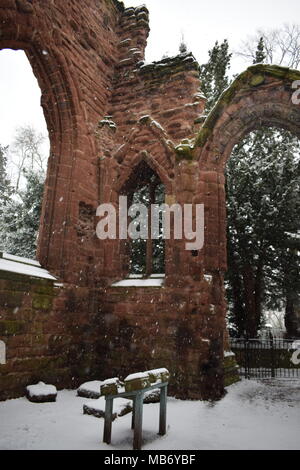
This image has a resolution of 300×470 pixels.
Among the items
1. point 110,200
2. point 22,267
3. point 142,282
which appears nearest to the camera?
point 22,267

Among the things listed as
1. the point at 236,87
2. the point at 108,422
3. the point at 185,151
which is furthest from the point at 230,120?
the point at 108,422

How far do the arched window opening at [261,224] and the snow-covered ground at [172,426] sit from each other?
23.1 ft

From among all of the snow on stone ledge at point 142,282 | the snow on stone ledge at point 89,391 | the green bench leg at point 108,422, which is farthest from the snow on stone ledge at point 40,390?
the snow on stone ledge at point 142,282

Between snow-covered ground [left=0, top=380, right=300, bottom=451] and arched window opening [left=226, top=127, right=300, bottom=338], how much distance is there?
704 cm

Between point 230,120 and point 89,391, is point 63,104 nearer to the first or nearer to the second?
point 230,120

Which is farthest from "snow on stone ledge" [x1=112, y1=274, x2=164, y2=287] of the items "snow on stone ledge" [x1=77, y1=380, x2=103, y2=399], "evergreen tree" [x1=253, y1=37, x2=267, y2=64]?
"evergreen tree" [x1=253, y1=37, x2=267, y2=64]

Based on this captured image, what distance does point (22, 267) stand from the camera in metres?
5.11

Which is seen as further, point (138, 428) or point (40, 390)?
point (40, 390)

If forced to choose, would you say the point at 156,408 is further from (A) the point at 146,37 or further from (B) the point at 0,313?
(A) the point at 146,37

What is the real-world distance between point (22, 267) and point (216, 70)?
12985mm

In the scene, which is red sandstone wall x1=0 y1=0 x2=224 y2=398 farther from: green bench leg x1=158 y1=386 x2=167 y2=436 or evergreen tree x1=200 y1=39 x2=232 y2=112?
evergreen tree x1=200 y1=39 x2=232 y2=112

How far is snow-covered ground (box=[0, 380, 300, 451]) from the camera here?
3.13 metres

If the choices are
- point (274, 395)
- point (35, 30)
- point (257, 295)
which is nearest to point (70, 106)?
point (35, 30)

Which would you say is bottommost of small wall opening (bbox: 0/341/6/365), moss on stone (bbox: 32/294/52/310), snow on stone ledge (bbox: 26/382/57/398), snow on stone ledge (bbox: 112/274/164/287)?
snow on stone ledge (bbox: 26/382/57/398)
